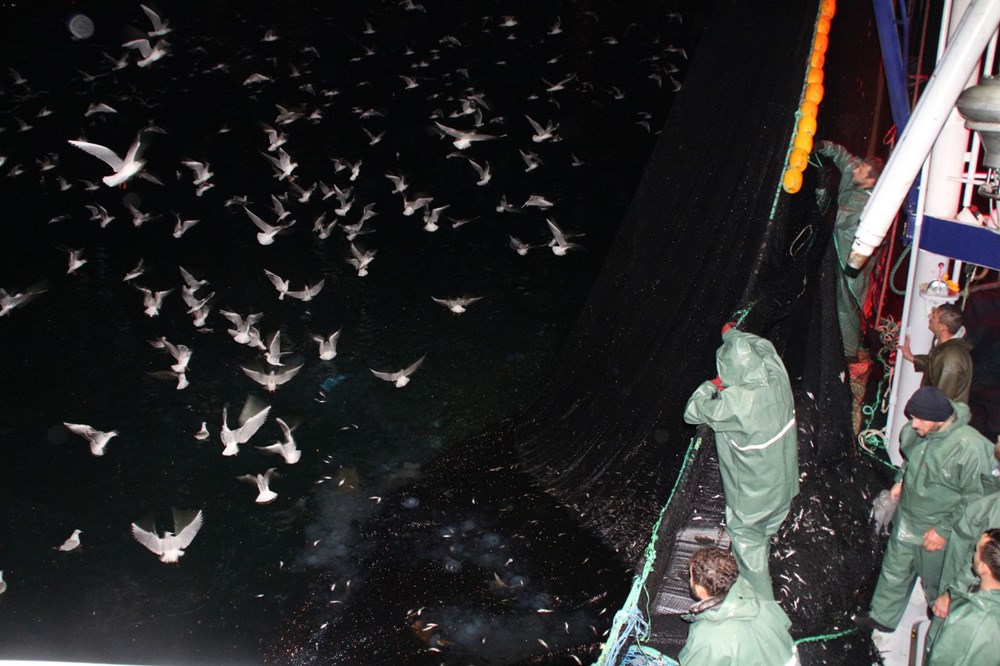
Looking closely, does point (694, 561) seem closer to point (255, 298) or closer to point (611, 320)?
point (611, 320)

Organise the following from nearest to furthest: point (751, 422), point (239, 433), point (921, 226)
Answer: point (751, 422), point (921, 226), point (239, 433)

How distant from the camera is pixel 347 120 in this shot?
18.3 meters

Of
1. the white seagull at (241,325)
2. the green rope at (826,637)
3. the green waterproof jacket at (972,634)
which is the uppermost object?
the green waterproof jacket at (972,634)

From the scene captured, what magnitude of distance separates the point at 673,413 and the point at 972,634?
→ 2133mm

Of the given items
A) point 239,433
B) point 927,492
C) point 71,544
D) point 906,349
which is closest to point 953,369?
point 906,349

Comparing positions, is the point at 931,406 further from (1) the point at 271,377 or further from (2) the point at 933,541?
(1) the point at 271,377

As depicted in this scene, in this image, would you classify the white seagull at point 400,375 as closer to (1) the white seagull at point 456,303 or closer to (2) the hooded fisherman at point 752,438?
(1) the white seagull at point 456,303

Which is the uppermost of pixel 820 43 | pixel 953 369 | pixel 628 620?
pixel 820 43

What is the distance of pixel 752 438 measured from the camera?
4.19 meters

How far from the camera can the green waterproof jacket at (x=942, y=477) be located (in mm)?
4277

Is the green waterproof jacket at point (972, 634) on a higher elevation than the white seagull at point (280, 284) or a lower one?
higher

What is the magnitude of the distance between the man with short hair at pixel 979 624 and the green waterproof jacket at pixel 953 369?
1943 mm

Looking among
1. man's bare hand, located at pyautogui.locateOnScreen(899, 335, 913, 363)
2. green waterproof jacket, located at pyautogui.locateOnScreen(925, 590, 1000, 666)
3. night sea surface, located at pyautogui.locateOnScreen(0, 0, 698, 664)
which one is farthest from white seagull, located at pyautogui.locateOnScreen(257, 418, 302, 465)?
green waterproof jacket, located at pyautogui.locateOnScreen(925, 590, 1000, 666)

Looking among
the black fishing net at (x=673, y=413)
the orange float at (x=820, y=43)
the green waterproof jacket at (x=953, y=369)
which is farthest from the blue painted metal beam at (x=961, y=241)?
the orange float at (x=820, y=43)
